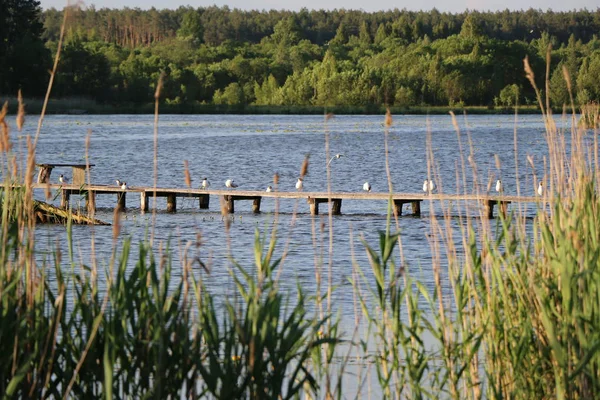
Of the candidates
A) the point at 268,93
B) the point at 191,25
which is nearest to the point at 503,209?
the point at 268,93

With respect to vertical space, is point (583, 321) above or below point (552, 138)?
below

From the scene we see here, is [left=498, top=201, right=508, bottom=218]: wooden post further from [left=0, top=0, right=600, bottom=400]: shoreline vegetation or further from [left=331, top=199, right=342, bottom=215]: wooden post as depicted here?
[left=331, top=199, right=342, bottom=215]: wooden post

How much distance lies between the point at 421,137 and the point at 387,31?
10327 centimetres

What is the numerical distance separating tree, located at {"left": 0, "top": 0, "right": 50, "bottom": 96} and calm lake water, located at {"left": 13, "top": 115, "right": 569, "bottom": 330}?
3.32 m

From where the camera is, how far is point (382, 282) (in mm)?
5000

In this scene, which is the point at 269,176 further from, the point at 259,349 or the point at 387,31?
the point at 387,31

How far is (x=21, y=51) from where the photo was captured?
66938 millimetres

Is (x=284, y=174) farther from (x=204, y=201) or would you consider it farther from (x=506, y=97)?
(x=506, y=97)

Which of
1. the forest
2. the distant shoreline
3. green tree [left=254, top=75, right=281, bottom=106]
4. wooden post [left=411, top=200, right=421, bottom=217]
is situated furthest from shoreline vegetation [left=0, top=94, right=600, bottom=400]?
green tree [left=254, top=75, right=281, bottom=106]

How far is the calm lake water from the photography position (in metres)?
12.3

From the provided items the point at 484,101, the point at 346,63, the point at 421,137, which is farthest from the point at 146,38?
the point at 421,137

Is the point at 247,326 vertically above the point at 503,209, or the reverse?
the point at 247,326

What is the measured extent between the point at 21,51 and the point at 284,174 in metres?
41.0

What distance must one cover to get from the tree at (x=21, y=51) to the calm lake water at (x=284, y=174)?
3.32m
